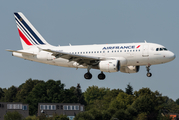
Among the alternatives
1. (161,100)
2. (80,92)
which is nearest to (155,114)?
(161,100)

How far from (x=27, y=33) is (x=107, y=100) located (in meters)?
94.2

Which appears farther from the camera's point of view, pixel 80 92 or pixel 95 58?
pixel 80 92

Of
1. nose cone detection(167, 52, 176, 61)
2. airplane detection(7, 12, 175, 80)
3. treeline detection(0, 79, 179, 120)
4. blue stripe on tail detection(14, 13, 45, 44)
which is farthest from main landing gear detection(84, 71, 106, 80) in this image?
treeline detection(0, 79, 179, 120)

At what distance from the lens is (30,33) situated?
71750mm

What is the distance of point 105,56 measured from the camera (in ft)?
207

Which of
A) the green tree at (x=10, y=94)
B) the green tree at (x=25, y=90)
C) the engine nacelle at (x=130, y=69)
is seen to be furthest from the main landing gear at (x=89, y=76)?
the green tree at (x=10, y=94)

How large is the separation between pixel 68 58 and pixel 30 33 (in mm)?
12189

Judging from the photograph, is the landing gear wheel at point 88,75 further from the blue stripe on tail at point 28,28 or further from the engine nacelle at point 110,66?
the blue stripe on tail at point 28,28

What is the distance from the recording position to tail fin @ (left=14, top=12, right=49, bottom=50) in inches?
2781

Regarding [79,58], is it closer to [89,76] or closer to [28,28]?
[89,76]

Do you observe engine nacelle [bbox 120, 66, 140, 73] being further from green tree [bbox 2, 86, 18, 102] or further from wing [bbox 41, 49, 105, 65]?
green tree [bbox 2, 86, 18, 102]

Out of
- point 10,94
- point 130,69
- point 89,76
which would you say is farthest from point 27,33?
point 10,94

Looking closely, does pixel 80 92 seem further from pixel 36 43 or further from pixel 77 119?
pixel 36 43

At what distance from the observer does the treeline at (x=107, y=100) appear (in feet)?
368
